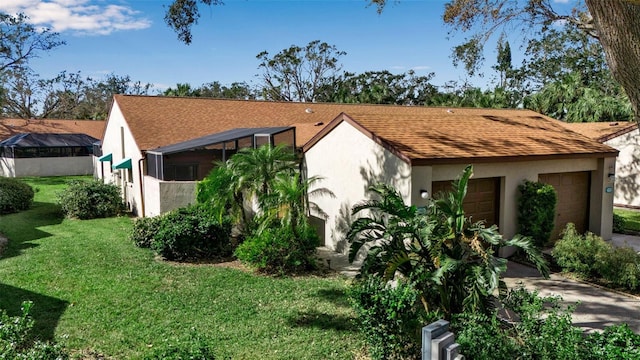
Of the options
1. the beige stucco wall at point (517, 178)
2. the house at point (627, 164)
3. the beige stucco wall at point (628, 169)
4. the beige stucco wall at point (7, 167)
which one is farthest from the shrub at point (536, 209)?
the beige stucco wall at point (7, 167)

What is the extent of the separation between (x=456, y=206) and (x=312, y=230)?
15.8 feet

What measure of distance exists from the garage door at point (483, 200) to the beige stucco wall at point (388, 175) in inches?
7.7

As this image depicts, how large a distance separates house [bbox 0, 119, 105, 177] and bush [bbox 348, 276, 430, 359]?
116 ft

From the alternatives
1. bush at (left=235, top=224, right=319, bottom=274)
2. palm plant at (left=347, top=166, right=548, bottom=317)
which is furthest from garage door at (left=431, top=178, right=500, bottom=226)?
palm plant at (left=347, top=166, right=548, bottom=317)

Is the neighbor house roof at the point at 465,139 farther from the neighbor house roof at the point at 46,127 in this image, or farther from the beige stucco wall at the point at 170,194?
the neighbor house roof at the point at 46,127

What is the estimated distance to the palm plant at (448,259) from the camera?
635 cm

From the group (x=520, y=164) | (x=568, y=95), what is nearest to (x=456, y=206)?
(x=520, y=164)

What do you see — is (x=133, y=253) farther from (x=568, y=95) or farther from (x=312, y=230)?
(x=568, y=95)

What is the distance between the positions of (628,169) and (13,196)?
91.0ft

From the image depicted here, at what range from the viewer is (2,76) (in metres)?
33.3

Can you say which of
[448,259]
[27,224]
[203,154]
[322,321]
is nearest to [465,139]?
[448,259]

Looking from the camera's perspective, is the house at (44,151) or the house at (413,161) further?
the house at (44,151)

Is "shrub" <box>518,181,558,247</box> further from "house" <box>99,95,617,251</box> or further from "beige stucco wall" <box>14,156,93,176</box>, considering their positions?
"beige stucco wall" <box>14,156,93,176</box>

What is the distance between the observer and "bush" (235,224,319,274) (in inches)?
418
